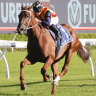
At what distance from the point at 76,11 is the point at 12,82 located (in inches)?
596

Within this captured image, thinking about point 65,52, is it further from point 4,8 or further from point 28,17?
point 4,8

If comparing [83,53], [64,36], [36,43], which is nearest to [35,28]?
[36,43]

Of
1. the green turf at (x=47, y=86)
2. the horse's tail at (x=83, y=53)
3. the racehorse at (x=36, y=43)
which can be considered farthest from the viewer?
the horse's tail at (x=83, y=53)

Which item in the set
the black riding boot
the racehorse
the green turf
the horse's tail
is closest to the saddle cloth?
the black riding boot

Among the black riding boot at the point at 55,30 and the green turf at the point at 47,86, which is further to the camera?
the black riding boot at the point at 55,30

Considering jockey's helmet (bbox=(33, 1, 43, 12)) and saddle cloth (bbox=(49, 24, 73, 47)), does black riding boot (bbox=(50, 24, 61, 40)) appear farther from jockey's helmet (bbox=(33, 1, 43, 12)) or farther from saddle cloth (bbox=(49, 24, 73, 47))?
jockey's helmet (bbox=(33, 1, 43, 12))

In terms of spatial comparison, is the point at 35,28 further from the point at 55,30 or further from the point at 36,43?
the point at 55,30

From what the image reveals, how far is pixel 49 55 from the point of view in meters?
7.45

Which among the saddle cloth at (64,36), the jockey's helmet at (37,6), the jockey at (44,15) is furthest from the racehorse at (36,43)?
the saddle cloth at (64,36)

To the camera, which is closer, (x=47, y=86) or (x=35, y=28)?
(x=35, y=28)

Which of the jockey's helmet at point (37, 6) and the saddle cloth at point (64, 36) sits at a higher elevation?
the jockey's helmet at point (37, 6)

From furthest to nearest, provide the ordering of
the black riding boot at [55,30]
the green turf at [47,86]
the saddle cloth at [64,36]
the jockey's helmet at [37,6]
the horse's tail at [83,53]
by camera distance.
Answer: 1. the horse's tail at [83,53]
2. the saddle cloth at [64,36]
3. the black riding boot at [55,30]
4. the jockey's helmet at [37,6]
5. the green turf at [47,86]

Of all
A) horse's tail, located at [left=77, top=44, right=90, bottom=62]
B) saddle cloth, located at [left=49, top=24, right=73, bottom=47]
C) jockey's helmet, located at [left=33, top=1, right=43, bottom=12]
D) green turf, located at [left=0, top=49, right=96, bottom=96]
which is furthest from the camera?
horse's tail, located at [left=77, top=44, right=90, bottom=62]

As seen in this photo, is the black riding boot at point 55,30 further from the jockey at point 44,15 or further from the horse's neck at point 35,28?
the horse's neck at point 35,28
